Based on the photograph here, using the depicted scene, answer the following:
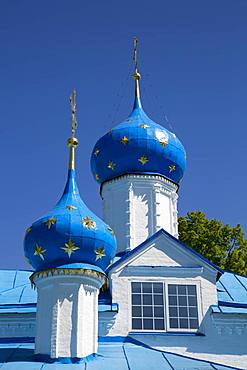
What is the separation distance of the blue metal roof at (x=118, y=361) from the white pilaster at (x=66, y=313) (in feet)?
0.88

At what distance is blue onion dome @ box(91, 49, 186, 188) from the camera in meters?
15.8

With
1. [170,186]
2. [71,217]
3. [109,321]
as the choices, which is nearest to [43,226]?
[71,217]

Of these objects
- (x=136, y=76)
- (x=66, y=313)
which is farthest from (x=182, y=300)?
(x=136, y=76)

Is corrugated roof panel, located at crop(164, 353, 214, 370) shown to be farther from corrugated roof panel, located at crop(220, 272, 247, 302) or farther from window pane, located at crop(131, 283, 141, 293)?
corrugated roof panel, located at crop(220, 272, 247, 302)

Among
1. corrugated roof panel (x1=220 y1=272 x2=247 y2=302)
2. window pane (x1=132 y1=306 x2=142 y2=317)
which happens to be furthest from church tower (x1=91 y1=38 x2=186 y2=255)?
window pane (x1=132 y1=306 x2=142 y2=317)

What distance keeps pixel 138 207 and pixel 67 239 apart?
17.0 ft

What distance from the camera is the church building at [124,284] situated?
34.9 ft

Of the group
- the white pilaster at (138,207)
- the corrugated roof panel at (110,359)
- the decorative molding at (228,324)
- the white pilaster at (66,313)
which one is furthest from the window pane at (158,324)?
the white pilaster at (138,207)

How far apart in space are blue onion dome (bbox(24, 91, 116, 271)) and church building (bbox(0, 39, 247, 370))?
0.06 ft

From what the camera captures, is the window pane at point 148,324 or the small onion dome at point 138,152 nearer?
the window pane at point 148,324

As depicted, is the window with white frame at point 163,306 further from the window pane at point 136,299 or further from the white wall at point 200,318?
the white wall at point 200,318

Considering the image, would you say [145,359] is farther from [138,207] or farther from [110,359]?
[138,207]

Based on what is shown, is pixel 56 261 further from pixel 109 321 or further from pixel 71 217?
pixel 109 321

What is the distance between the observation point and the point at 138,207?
1579cm
